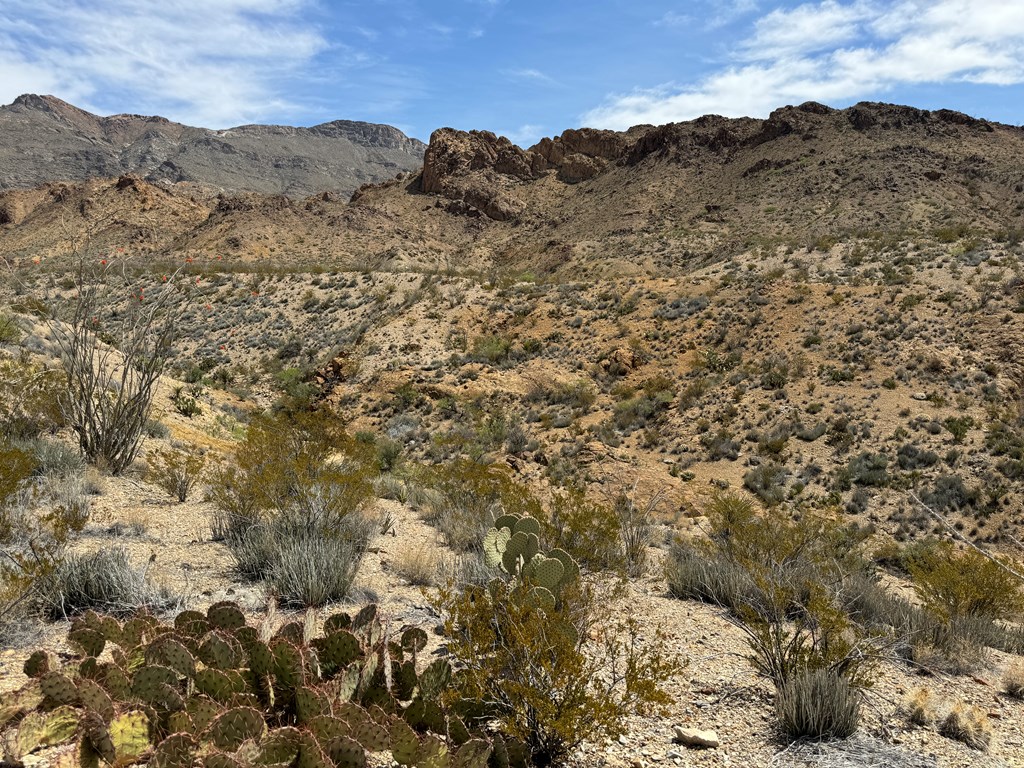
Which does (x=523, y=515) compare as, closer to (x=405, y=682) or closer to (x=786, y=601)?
(x=786, y=601)

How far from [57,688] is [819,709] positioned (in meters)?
4.21

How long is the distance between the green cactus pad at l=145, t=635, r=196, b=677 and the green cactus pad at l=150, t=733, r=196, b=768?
0.68 meters

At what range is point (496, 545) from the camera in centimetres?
566

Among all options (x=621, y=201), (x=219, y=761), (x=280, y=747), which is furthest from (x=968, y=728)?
(x=621, y=201)

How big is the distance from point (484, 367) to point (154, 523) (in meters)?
14.7

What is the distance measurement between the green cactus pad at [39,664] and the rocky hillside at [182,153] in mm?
114843

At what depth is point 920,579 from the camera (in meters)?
6.99

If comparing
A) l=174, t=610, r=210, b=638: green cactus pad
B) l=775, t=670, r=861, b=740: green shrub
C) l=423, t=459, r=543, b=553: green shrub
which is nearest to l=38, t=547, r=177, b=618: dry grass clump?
l=174, t=610, r=210, b=638: green cactus pad

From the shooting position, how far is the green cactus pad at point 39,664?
3.37m

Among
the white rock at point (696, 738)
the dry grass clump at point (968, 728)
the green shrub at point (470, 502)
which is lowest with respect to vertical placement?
the dry grass clump at point (968, 728)

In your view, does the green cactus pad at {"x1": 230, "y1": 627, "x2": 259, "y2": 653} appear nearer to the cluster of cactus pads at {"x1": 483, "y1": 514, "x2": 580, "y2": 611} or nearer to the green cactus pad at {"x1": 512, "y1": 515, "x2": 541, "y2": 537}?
the cluster of cactus pads at {"x1": 483, "y1": 514, "x2": 580, "y2": 611}

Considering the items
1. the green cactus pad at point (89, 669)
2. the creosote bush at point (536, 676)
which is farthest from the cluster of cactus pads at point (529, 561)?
the green cactus pad at point (89, 669)

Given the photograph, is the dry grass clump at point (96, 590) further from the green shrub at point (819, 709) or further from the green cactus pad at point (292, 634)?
the green shrub at point (819, 709)

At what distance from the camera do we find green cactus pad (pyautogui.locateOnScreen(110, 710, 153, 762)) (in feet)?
9.19
